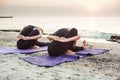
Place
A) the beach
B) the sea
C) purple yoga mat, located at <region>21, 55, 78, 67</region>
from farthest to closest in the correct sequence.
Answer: the sea
purple yoga mat, located at <region>21, 55, 78, 67</region>
the beach

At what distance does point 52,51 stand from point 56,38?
23cm

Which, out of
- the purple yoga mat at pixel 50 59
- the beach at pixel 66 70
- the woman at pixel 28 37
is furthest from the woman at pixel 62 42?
the woman at pixel 28 37

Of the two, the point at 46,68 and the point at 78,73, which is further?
the point at 46,68

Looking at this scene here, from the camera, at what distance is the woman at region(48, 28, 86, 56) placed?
490 centimetres

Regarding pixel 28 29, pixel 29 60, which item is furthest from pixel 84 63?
pixel 28 29

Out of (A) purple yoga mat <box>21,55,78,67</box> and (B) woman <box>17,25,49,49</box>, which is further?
(B) woman <box>17,25,49,49</box>

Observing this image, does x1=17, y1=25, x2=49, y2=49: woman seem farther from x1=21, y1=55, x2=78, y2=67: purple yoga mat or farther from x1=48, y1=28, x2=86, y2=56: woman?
x1=21, y1=55, x2=78, y2=67: purple yoga mat

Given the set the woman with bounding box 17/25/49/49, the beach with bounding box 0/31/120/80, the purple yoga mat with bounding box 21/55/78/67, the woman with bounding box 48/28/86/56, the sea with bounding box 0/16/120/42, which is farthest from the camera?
the sea with bounding box 0/16/120/42

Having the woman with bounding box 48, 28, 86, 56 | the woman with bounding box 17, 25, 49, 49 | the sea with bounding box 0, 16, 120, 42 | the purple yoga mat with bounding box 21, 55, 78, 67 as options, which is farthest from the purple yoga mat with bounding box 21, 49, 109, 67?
the sea with bounding box 0, 16, 120, 42

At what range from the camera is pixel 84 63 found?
444 centimetres

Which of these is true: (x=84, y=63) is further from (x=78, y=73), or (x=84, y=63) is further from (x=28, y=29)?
(x=28, y=29)

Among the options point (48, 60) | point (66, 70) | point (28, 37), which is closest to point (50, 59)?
point (48, 60)

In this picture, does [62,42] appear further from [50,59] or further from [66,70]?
[66,70]

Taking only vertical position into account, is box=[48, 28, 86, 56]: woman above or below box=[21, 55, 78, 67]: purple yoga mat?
above
